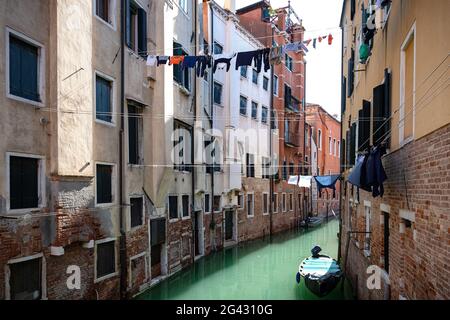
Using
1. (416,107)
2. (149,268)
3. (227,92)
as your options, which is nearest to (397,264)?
(416,107)

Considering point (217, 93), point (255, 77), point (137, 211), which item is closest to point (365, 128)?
point (137, 211)

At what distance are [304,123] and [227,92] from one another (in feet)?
37.2

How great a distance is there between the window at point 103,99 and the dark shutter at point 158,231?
12.7 ft

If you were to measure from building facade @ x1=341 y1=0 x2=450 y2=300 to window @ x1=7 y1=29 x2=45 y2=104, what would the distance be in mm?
6631

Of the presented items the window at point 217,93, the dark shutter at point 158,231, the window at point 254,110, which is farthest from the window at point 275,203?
the dark shutter at point 158,231

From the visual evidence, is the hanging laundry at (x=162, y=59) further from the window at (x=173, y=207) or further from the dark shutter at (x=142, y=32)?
the window at (x=173, y=207)

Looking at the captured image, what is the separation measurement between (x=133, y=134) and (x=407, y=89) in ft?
26.0

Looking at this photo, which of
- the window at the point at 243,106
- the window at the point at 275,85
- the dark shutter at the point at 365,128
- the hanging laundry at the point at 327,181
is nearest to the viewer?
the dark shutter at the point at 365,128

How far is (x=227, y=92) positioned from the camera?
19.6m

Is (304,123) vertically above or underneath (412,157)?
above

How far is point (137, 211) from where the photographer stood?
38.1ft

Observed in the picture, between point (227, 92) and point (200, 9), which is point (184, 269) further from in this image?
point (200, 9)

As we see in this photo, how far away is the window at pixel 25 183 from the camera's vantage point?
7.26m

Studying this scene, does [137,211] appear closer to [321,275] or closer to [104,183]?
[104,183]
